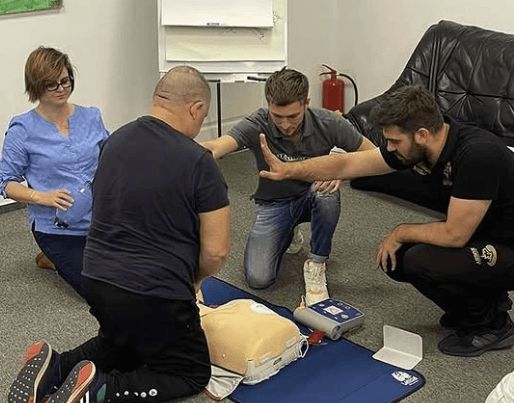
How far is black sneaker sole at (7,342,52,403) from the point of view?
8.09 ft

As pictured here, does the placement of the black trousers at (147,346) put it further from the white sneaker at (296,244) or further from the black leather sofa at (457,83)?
the black leather sofa at (457,83)

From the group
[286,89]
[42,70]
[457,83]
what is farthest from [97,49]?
[457,83]

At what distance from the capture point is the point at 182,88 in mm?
2457

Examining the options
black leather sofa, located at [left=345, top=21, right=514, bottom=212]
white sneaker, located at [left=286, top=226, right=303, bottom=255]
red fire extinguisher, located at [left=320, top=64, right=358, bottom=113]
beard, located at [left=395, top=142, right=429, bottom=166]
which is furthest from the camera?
red fire extinguisher, located at [left=320, top=64, right=358, bottom=113]

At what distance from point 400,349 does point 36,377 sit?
1201 millimetres

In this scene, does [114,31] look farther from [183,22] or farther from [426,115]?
[426,115]

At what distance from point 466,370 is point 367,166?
2.60 ft

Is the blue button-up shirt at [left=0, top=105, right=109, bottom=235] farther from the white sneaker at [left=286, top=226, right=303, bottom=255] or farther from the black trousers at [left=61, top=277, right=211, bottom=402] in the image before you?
the white sneaker at [left=286, top=226, right=303, bottom=255]

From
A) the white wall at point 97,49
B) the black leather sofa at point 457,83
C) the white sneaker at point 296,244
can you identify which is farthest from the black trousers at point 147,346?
the white wall at point 97,49

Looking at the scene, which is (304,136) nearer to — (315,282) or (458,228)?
(315,282)

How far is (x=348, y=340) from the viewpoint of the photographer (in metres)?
2.99

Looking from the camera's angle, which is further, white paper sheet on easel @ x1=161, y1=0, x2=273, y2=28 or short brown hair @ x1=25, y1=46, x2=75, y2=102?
white paper sheet on easel @ x1=161, y1=0, x2=273, y2=28

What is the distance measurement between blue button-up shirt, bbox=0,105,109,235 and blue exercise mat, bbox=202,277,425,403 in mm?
1035

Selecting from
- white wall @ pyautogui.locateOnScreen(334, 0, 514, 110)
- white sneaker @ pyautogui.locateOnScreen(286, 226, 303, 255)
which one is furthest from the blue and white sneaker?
white wall @ pyautogui.locateOnScreen(334, 0, 514, 110)
